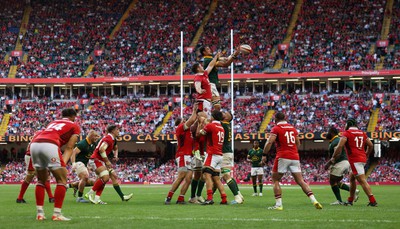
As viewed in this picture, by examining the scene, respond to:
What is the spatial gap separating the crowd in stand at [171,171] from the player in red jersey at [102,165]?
32.6m

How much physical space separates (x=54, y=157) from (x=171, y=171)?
150 ft

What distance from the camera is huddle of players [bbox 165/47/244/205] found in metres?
17.8

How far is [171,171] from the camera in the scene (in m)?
58.4

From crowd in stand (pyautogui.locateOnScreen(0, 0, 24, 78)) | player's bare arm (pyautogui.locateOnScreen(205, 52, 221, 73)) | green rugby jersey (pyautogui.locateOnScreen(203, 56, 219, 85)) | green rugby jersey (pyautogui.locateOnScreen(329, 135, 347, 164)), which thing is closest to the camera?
player's bare arm (pyautogui.locateOnScreen(205, 52, 221, 73))

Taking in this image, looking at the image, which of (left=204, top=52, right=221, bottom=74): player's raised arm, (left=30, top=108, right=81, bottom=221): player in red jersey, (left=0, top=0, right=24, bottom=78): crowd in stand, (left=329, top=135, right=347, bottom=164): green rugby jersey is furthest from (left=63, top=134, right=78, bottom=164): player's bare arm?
(left=0, top=0, right=24, bottom=78): crowd in stand

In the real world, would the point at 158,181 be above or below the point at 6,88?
below

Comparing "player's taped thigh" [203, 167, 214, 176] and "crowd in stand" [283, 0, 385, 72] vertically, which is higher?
"crowd in stand" [283, 0, 385, 72]

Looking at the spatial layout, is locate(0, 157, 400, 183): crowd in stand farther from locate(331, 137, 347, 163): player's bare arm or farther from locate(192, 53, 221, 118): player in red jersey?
locate(192, 53, 221, 118): player in red jersey

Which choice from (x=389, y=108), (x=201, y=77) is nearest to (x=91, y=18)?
(x=389, y=108)

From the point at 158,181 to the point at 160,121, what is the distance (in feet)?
26.4

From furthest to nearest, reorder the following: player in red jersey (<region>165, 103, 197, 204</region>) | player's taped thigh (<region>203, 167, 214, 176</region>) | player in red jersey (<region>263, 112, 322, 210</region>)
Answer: player in red jersey (<region>165, 103, 197, 204</region>) < player's taped thigh (<region>203, 167, 214, 176</region>) < player in red jersey (<region>263, 112, 322, 210</region>)

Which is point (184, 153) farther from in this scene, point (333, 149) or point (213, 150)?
point (333, 149)

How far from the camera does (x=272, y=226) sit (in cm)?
1164

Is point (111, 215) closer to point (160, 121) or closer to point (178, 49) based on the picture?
point (160, 121)
